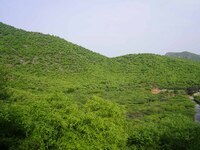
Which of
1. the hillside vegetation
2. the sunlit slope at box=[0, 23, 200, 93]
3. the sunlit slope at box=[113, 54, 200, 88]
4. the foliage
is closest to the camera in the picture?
the foliage

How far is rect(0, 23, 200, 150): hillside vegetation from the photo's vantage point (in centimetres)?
2548

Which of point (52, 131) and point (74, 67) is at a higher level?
point (74, 67)

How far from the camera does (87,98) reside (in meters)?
59.3

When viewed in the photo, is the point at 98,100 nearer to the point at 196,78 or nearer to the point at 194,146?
the point at 194,146

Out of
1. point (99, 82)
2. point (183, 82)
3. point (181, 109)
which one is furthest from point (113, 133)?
point (183, 82)

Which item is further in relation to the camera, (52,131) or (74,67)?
(74,67)

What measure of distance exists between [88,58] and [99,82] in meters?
20.2

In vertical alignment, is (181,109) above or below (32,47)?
below

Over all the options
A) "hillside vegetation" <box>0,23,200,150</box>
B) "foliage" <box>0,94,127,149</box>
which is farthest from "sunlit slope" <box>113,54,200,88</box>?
"foliage" <box>0,94,127,149</box>

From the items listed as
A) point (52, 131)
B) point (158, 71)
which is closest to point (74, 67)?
point (158, 71)

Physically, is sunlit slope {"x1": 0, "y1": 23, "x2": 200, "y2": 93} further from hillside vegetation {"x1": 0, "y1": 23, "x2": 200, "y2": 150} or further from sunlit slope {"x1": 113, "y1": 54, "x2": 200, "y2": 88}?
hillside vegetation {"x1": 0, "y1": 23, "x2": 200, "y2": 150}

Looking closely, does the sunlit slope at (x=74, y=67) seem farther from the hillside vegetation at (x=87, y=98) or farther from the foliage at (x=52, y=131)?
the foliage at (x=52, y=131)

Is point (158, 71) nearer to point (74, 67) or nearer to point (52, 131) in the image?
point (74, 67)

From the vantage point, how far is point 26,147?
72.8ft
